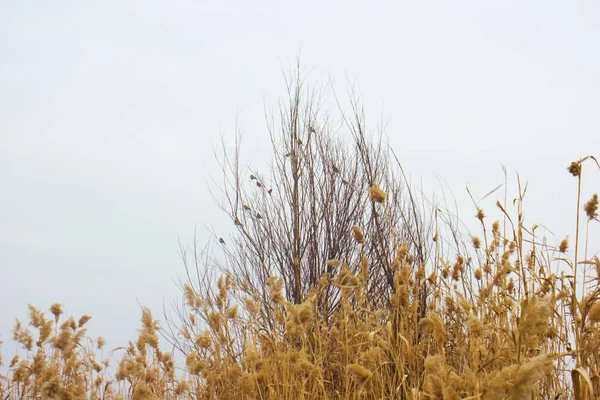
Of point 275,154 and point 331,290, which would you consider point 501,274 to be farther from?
point 275,154

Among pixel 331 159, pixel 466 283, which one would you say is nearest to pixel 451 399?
pixel 466 283

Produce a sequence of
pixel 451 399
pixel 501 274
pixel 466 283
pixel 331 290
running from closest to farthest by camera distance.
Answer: pixel 451 399 → pixel 501 274 → pixel 466 283 → pixel 331 290

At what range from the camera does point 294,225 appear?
550 centimetres

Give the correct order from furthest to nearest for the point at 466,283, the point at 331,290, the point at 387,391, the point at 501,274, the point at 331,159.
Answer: the point at 331,159
the point at 331,290
the point at 466,283
the point at 387,391
the point at 501,274

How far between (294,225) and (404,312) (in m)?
2.70

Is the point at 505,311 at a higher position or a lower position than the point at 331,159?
lower

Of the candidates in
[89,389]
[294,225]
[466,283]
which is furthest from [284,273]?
[89,389]

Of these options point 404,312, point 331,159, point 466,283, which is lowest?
point 404,312

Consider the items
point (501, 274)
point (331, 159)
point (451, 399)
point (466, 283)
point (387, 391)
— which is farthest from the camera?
point (331, 159)

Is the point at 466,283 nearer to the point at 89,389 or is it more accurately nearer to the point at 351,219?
the point at 351,219

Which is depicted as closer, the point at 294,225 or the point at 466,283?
the point at 466,283

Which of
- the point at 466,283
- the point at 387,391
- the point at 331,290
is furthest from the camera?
the point at 331,290

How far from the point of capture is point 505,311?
2904 mm

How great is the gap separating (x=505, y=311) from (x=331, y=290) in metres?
2.58
